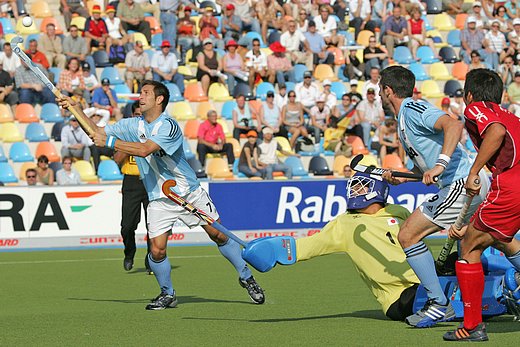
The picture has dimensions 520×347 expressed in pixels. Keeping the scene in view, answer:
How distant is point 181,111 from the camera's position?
2383cm

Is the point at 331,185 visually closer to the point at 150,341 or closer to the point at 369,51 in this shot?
the point at 369,51

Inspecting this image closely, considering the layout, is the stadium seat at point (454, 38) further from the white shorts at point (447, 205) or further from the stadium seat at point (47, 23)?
the white shorts at point (447, 205)

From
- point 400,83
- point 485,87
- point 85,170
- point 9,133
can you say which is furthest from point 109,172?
point 485,87

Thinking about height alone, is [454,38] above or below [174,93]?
above

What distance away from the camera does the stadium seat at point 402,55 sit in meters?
26.9

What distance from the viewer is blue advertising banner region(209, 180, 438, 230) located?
1894 centimetres

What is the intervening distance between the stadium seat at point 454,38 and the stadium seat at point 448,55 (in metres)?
0.75

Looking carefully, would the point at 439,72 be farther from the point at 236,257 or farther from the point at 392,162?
the point at 236,257

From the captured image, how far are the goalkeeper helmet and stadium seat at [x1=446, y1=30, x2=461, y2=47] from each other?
20270mm

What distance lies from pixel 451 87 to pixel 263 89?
483 centimetres

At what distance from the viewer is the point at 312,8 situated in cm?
2769

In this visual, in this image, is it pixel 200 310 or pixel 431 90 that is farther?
pixel 431 90

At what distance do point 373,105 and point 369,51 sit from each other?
2623mm

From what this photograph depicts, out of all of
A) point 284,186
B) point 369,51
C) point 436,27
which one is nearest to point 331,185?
point 284,186
